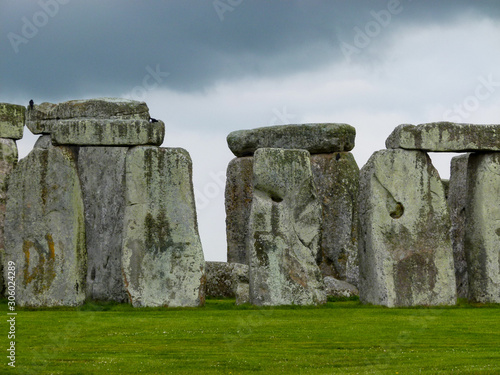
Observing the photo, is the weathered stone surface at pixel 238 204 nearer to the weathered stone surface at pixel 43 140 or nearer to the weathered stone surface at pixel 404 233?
the weathered stone surface at pixel 43 140

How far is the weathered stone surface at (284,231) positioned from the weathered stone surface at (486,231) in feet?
11.3

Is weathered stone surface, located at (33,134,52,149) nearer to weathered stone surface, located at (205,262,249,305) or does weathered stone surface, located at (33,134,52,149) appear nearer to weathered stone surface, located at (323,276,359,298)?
weathered stone surface, located at (205,262,249,305)

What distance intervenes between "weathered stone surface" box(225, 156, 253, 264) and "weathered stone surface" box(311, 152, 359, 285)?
71.9 inches

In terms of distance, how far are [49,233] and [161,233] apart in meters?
2.09

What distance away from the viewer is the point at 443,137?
21.0m

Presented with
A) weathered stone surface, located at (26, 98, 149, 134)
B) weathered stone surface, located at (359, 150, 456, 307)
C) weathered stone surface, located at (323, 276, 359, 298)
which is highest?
weathered stone surface, located at (26, 98, 149, 134)

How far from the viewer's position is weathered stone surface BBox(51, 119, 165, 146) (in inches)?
808

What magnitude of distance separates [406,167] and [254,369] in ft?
28.6

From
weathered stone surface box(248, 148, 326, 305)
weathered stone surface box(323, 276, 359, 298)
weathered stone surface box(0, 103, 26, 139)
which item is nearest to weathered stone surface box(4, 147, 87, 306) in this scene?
weathered stone surface box(248, 148, 326, 305)

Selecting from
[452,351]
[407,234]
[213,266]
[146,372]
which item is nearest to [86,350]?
[146,372]

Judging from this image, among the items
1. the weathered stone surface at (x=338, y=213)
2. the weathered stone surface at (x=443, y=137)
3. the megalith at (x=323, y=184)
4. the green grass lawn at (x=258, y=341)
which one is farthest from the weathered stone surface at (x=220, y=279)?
the weathered stone surface at (x=443, y=137)

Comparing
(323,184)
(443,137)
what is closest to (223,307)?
(443,137)

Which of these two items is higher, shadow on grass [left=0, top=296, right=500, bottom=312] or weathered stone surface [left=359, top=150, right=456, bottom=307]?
weathered stone surface [left=359, top=150, right=456, bottom=307]

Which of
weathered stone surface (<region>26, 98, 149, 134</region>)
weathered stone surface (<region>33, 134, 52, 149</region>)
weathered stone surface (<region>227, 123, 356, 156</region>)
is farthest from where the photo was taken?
weathered stone surface (<region>33, 134, 52, 149</region>)
